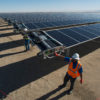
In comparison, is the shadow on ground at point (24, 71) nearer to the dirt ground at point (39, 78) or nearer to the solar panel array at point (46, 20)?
the dirt ground at point (39, 78)

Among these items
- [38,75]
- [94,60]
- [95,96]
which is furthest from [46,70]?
[94,60]

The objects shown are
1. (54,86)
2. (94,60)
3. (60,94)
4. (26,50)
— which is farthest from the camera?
(26,50)

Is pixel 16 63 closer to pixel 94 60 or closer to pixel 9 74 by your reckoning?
pixel 9 74

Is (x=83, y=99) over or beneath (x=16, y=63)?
beneath

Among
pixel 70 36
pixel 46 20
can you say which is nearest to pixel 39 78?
pixel 70 36

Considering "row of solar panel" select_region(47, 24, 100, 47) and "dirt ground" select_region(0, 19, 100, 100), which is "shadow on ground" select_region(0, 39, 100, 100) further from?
"row of solar panel" select_region(47, 24, 100, 47)

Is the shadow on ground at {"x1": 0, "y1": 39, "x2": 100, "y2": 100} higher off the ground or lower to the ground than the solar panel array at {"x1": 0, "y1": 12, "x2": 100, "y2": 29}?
lower

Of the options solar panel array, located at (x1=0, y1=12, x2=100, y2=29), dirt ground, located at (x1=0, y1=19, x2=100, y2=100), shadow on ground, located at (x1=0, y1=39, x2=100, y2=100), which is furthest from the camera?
solar panel array, located at (x1=0, y1=12, x2=100, y2=29)

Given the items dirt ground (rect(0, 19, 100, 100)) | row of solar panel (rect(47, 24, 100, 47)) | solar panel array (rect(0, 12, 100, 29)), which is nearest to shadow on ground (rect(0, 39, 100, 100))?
dirt ground (rect(0, 19, 100, 100))
